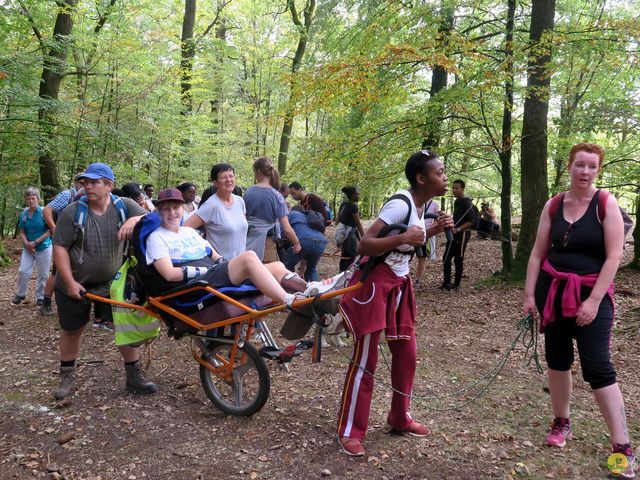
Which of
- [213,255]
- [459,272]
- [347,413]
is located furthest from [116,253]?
[459,272]

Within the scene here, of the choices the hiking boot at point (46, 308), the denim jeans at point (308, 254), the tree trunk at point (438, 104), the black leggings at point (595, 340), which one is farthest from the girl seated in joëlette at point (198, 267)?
the tree trunk at point (438, 104)

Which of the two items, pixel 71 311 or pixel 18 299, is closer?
pixel 71 311

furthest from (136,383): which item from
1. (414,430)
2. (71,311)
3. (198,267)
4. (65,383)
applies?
(414,430)

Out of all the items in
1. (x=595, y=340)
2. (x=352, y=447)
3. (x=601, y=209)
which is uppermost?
(x=601, y=209)

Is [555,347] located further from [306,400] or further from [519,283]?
[519,283]

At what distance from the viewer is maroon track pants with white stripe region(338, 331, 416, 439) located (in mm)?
3078

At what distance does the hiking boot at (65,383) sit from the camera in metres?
4.00

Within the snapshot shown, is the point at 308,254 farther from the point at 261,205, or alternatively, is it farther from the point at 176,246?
the point at 176,246

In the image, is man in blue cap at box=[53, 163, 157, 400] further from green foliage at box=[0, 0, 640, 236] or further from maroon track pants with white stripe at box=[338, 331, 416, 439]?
green foliage at box=[0, 0, 640, 236]

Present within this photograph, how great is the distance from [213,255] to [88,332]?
9.62 ft

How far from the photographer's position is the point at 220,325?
3.45m

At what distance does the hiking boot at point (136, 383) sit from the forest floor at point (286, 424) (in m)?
0.08

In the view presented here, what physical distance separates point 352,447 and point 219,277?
1522 millimetres

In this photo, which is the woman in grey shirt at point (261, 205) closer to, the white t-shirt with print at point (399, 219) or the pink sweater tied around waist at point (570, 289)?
the white t-shirt with print at point (399, 219)
